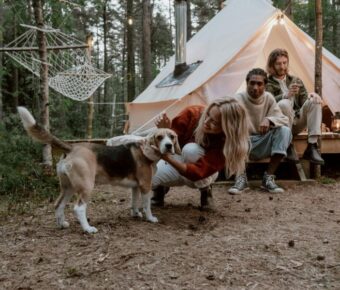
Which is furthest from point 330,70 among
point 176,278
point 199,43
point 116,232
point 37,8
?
point 176,278

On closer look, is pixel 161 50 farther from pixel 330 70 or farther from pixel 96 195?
pixel 96 195

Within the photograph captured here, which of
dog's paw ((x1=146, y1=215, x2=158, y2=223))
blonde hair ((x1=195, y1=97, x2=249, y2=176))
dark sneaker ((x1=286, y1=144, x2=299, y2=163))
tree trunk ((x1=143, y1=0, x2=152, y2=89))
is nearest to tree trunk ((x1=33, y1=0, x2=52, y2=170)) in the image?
dog's paw ((x1=146, y1=215, x2=158, y2=223))

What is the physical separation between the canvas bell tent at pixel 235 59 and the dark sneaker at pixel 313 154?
1560 mm

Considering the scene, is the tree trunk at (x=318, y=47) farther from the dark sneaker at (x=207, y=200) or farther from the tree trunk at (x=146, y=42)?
the tree trunk at (x=146, y=42)

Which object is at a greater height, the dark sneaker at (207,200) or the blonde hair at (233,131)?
the blonde hair at (233,131)

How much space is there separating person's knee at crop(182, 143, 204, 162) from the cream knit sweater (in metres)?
1.31

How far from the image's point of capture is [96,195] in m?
4.42

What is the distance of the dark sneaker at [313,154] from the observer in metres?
4.70

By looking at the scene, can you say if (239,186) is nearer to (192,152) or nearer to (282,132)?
(282,132)

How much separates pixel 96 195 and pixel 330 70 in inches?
173

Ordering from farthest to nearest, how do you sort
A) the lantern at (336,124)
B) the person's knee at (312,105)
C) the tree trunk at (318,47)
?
the lantern at (336,124), the tree trunk at (318,47), the person's knee at (312,105)

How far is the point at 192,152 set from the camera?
3318 mm

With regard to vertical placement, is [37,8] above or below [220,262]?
above

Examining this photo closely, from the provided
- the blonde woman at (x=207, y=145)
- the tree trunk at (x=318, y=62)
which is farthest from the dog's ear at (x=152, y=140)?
the tree trunk at (x=318, y=62)
